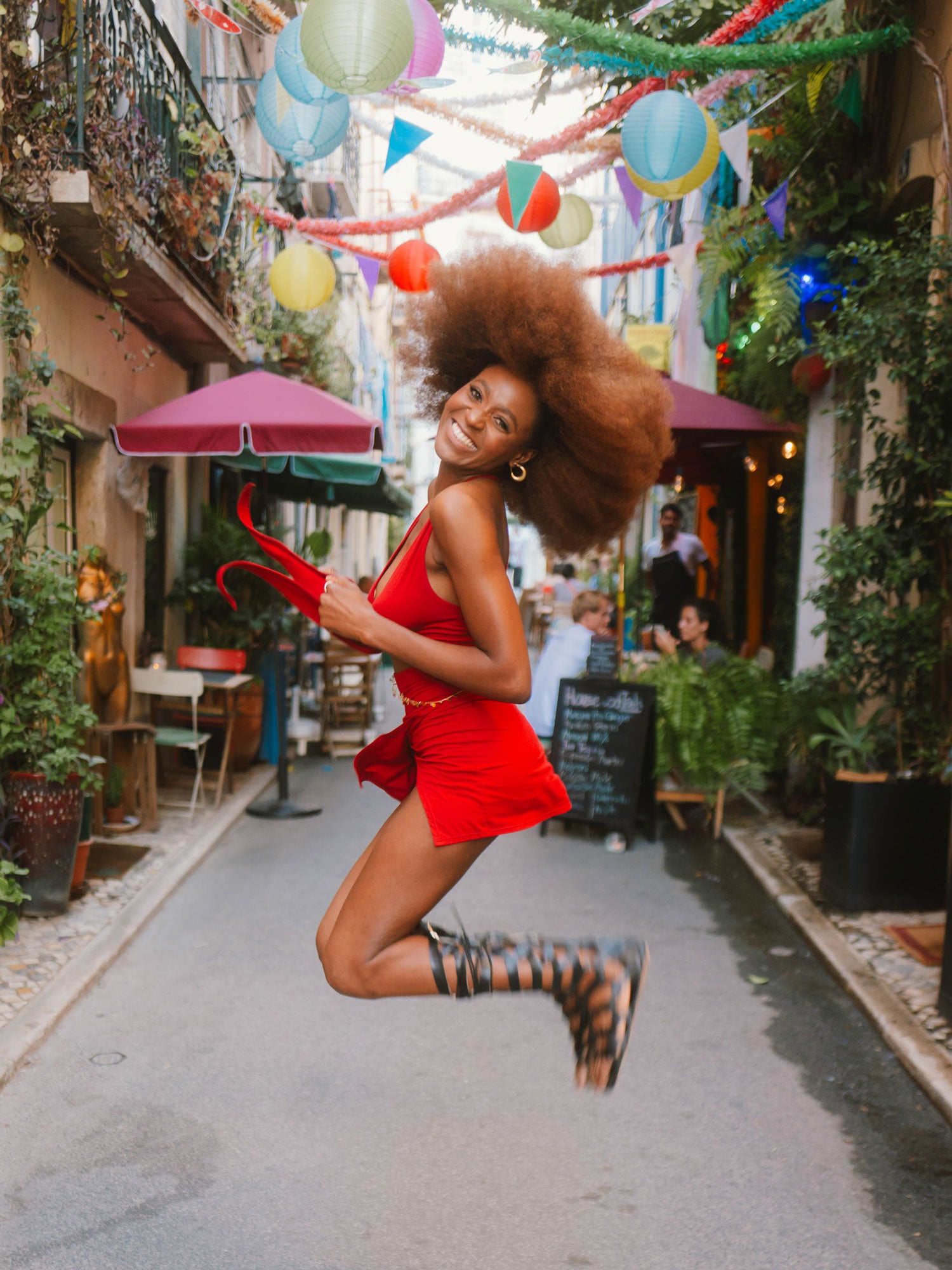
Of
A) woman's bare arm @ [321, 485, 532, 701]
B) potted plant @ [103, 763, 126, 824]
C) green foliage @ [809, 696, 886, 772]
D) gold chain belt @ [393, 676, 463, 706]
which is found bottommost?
potted plant @ [103, 763, 126, 824]

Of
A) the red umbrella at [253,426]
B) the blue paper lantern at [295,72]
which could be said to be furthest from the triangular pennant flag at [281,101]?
the red umbrella at [253,426]

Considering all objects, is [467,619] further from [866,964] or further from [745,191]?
[745,191]

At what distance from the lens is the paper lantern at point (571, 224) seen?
7383 mm

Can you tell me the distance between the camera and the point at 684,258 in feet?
26.9

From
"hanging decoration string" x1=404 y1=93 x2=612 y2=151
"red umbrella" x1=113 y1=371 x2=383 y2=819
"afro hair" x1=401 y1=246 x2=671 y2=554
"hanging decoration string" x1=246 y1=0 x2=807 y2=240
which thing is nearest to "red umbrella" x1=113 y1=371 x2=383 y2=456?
"red umbrella" x1=113 y1=371 x2=383 y2=819

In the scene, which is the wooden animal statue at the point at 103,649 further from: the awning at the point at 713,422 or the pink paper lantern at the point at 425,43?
the awning at the point at 713,422

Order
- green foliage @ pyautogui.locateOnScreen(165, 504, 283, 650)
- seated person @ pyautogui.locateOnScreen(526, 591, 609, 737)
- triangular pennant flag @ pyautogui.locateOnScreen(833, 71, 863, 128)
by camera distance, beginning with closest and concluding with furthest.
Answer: triangular pennant flag @ pyautogui.locateOnScreen(833, 71, 863, 128), seated person @ pyautogui.locateOnScreen(526, 591, 609, 737), green foliage @ pyautogui.locateOnScreen(165, 504, 283, 650)

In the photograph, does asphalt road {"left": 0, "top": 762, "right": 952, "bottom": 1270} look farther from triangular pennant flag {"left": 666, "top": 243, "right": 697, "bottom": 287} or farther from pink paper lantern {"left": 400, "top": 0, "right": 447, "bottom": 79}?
triangular pennant flag {"left": 666, "top": 243, "right": 697, "bottom": 287}

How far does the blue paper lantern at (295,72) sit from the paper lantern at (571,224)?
86.6 inches

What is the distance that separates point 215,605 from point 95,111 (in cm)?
447

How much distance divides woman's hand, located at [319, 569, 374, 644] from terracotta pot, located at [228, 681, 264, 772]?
22.8ft

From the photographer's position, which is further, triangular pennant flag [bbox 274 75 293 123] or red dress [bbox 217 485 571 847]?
triangular pennant flag [bbox 274 75 293 123]

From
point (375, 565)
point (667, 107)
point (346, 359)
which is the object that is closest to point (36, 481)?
point (667, 107)

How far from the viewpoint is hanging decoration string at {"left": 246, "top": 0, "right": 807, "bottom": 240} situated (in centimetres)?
559
